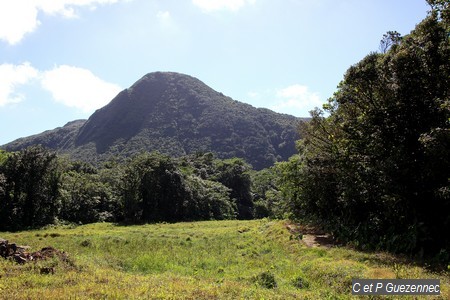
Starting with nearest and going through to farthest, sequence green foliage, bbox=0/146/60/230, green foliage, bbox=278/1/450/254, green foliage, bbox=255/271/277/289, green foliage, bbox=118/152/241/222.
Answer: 1. green foliage, bbox=255/271/277/289
2. green foliage, bbox=278/1/450/254
3. green foliage, bbox=0/146/60/230
4. green foliage, bbox=118/152/241/222

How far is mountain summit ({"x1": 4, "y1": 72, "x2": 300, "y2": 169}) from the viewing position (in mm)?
152125

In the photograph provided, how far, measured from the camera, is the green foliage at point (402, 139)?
15.5 meters

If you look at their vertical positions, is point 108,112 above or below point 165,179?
above

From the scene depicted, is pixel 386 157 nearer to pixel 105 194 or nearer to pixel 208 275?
pixel 208 275

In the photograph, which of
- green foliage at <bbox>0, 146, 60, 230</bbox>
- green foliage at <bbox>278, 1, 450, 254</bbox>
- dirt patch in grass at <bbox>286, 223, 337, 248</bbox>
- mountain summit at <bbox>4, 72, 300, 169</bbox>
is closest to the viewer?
green foliage at <bbox>278, 1, 450, 254</bbox>

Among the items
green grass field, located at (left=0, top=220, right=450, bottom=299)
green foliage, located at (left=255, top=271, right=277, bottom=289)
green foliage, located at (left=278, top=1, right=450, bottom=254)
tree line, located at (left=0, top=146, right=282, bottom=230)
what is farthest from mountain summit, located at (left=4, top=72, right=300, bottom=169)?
green foliage, located at (left=255, top=271, right=277, bottom=289)

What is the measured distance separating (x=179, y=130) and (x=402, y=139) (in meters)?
151

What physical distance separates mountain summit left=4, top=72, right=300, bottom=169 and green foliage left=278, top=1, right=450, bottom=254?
117373mm

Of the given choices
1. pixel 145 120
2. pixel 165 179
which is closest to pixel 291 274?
pixel 165 179

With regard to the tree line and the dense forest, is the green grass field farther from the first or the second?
the tree line

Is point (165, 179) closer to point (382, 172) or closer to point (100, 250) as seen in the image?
point (100, 250)

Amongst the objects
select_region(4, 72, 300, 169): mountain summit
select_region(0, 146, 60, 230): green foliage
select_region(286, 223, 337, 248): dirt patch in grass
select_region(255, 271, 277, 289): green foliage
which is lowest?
select_region(286, 223, 337, 248): dirt patch in grass

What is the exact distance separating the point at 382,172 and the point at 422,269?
568cm

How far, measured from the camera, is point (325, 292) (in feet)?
36.3
